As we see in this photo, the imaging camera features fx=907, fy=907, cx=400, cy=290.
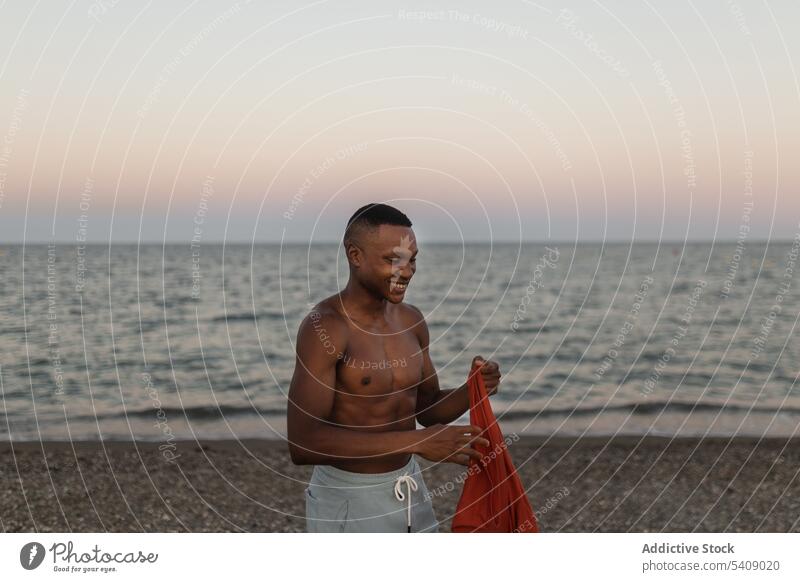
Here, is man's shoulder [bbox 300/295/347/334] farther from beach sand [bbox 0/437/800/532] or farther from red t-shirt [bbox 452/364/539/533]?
beach sand [bbox 0/437/800/532]

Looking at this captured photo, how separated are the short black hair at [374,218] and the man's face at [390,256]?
0.03m

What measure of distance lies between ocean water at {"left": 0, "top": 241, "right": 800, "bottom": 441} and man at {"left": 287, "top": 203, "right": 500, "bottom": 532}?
16.3 feet

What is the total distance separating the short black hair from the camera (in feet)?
16.1

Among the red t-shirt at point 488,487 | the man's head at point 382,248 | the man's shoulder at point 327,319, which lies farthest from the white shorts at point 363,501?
the man's head at point 382,248

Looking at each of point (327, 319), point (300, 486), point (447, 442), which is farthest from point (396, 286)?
point (300, 486)

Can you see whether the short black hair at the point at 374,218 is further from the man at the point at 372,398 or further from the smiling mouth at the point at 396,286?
the smiling mouth at the point at 396,286

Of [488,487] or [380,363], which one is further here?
[488,487]

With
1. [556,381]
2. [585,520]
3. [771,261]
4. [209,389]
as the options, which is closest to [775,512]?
[585,520]

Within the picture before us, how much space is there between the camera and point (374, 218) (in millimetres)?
4934

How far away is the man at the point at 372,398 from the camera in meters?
4.89

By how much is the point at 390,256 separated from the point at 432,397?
1237mm

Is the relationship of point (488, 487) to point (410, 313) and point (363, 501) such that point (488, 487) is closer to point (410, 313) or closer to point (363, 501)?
point (363, 501)

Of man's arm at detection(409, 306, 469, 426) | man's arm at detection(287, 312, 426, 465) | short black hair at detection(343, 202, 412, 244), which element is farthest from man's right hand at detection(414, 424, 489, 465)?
short black hair at detection(343, 202, 412, 244)

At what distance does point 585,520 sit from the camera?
12.1 meters
